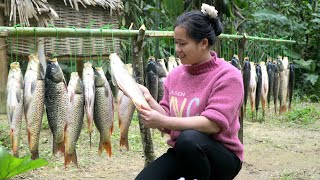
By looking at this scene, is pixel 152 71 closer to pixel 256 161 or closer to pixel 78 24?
pixel 256 161

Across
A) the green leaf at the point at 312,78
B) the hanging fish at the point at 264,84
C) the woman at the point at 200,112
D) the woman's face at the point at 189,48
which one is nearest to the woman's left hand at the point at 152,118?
the woman at the point at 200,112

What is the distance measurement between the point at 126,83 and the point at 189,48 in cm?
48

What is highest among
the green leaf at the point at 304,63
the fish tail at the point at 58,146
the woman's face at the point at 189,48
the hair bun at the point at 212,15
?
the hair bun at the point at 212,15

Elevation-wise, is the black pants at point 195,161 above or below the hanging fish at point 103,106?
below

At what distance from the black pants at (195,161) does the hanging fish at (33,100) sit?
0.72 metres

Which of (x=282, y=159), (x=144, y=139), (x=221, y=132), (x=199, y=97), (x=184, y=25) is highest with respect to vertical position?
(x=184, y=25)

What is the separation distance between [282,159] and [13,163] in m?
5.68

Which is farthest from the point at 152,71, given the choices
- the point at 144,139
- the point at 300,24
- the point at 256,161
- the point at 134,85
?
the point at 300,24

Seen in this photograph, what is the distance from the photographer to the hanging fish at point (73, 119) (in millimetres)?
3264

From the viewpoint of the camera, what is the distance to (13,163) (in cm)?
124

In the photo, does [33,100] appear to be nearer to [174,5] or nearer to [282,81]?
[282,81]

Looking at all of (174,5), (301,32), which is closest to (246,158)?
(174,5)

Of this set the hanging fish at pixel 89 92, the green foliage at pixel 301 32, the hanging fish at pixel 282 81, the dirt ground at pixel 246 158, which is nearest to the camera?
the hanging fish at pixel 89 92

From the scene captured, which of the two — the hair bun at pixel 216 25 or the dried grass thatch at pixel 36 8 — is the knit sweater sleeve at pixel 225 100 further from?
the dried grass thatch at pixel 36 8
